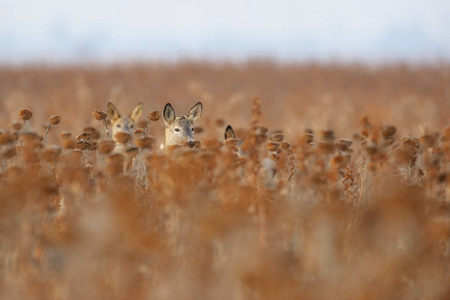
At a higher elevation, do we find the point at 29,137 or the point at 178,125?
the point at 178,125

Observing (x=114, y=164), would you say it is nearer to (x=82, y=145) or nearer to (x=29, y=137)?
(x=29, y=137)

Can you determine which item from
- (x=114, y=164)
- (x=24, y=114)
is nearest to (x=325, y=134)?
(x=114, y=164)

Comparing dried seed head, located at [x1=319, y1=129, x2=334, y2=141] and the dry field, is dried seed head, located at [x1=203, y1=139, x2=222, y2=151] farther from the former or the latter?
dried seed head, located at [x1=319, y1=129, x2=334, y2=141]

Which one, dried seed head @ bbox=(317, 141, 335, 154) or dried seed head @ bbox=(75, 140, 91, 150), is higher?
dried seed head @ bbox=(75, 140, 91, 150)

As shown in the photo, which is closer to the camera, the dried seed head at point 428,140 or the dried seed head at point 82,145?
the dried seed head at point 428,140

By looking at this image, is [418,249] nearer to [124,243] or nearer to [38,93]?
[124,243]

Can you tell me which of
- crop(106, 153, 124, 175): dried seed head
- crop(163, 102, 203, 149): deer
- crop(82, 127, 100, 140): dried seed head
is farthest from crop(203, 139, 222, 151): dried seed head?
crop(163, 102, 203, 149): deer

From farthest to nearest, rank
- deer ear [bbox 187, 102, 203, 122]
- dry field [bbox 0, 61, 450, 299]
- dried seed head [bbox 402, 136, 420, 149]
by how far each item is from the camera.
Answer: deer ear [bbox 187, 102, 203, 122] → dried seed head [bbox 402, 136, 420, 149] → dry field [bbox 0, 61, 450, 299]

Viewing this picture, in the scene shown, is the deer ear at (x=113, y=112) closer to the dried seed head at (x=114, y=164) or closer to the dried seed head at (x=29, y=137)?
the dried seed head at (x=29, y=137)

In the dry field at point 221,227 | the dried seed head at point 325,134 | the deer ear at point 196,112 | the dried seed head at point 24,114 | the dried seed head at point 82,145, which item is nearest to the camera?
the dry field at point 221,227

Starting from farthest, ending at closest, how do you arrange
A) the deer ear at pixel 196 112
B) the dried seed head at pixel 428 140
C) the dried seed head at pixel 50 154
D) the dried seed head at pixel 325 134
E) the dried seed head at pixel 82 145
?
the deer ear at pixel 196 112, the dried seed head at pixel 82 145, the dried seed head at pixel 325 134, the dried seed head at pixel 428 140, the dried seed head at pixel 50 154

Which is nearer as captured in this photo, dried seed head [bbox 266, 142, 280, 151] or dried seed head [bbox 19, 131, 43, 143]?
dried seed head [bbox 19, 131, 43, 143]

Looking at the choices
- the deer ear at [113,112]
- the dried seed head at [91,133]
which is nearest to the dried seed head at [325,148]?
the dried seed head at [91,133]

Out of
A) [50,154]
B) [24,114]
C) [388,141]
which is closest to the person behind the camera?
[50,154]
